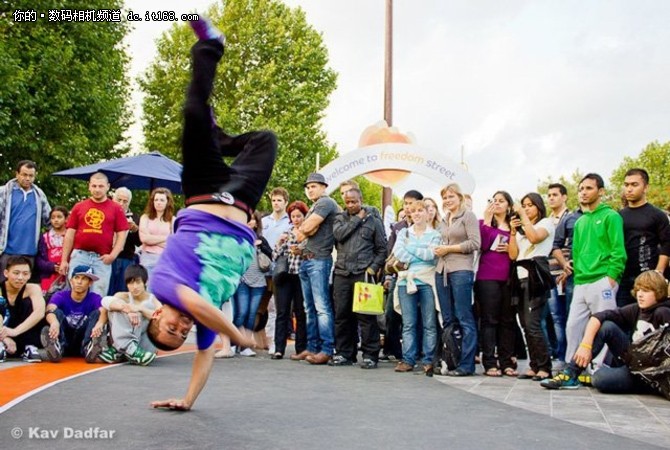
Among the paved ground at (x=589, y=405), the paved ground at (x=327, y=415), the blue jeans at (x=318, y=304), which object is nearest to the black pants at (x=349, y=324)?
the blue jeans at (x=318, y=304)

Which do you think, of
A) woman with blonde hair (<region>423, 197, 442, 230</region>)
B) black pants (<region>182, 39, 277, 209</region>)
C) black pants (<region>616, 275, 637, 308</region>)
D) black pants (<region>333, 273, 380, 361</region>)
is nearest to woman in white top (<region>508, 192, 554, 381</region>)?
black pants (<region>616, 275, 637, 308</region>)

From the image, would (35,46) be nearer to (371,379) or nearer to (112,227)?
(112,227)

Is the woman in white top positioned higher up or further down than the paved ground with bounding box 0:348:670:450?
higher up

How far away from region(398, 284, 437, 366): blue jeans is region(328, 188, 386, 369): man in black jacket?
504mm

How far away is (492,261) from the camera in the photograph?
7.64 meters

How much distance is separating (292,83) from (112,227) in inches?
833

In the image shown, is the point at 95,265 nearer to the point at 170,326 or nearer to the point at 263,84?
the point at 170,326

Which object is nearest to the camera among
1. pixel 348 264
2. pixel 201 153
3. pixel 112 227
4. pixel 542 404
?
pixel 201 153

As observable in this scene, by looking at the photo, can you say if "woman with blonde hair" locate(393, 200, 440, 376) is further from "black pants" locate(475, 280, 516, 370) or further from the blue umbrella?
the blue umbrella

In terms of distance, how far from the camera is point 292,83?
29281mm

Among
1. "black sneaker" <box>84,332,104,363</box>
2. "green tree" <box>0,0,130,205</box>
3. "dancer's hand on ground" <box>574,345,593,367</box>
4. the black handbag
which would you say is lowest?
"black sneaker" <box>84,332,104,363</box>

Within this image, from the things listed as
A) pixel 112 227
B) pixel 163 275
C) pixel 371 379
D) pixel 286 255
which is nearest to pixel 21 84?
pixel 112 227

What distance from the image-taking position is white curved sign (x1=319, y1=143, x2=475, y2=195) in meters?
11.5

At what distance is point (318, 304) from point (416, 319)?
1302mm
